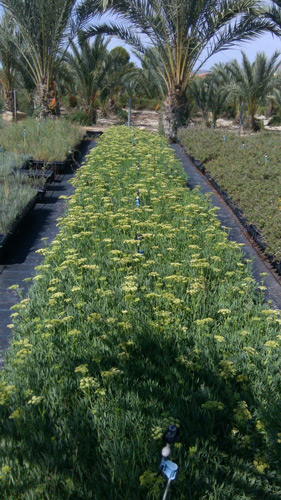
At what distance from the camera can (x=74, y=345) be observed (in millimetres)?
3145

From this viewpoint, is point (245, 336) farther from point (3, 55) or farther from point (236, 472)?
point (3, 55)

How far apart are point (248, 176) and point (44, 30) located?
26.2 ft

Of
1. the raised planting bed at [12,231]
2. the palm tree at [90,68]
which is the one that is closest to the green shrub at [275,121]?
the palm tree at [90,68]

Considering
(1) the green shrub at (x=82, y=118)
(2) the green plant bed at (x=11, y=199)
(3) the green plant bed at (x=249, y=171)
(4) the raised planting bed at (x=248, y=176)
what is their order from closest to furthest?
(2) the green plant bed at (x=11, y=199) → (4) the raised planting bed at (x=248, y=176) → (3) the green plant bed at (x=249, y=171) → (1) the green shrub at (x=82, y=118)

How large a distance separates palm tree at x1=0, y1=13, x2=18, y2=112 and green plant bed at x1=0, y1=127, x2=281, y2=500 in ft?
52.5

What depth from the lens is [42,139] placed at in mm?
11008

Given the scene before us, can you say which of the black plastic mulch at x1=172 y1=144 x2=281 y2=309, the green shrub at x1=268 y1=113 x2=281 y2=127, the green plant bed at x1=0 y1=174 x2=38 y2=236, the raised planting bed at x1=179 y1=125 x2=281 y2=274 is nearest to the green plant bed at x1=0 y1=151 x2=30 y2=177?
the green plant bed at x1=0 y1=174 x2=38 y2=236

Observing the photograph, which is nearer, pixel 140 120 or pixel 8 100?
pixel 8 100

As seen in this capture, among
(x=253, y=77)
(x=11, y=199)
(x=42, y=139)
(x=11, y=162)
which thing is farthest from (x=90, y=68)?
(x=11, y=199)

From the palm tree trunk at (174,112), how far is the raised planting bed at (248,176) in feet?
7.71

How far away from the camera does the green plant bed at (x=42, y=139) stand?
10.2 meters

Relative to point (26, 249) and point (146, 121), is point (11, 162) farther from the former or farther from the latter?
point (146, 121)

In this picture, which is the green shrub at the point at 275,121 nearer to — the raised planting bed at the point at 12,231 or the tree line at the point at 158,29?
the tree line at the point at 158,29

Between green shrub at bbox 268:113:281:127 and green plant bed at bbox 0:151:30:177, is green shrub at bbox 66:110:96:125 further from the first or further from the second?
green plant bed at bbox 0:151:30:177
